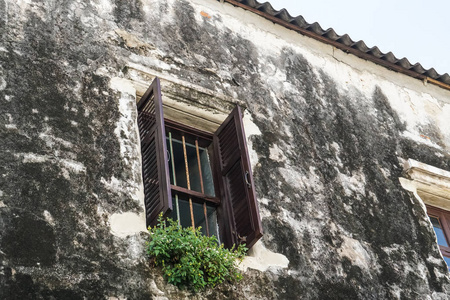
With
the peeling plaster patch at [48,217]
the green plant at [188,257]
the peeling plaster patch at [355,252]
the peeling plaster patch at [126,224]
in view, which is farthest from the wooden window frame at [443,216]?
the peeling plaster patch at [48,217]

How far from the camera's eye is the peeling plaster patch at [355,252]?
21.8 feet

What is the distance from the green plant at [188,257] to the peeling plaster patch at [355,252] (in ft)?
4.34

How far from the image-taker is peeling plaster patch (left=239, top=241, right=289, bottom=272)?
5.98 meters

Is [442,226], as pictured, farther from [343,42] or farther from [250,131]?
[250,131]

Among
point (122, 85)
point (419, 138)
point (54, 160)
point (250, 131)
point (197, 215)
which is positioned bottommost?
point (197, 215)

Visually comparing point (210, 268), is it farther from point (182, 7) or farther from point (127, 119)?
point (182, 7)

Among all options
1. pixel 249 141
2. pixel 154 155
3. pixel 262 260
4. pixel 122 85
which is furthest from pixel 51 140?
pixel 249 141

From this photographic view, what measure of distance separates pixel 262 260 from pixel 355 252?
1053 mm

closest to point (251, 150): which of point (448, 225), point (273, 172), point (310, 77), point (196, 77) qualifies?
point (273, 172)

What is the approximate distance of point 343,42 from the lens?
874 cm

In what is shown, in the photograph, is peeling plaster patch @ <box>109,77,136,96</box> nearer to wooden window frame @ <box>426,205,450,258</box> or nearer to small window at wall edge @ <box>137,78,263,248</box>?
small window at wall edge @ <box>137,78,263,248</box>

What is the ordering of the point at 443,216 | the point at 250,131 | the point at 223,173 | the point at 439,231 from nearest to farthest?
1. the point at 223,173
2. the point at 250,131
3. the point at 439,231
4. the point at 443,216

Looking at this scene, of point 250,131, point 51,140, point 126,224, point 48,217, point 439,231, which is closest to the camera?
point 48,217

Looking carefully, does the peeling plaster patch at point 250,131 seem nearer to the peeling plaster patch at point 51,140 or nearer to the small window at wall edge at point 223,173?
the small window at wall edge at point 223,173
